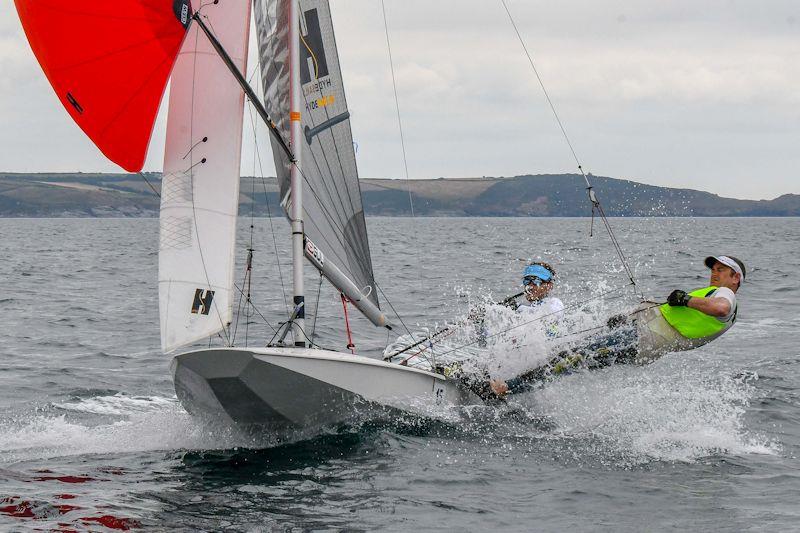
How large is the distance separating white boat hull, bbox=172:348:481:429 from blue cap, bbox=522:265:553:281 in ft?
6.00

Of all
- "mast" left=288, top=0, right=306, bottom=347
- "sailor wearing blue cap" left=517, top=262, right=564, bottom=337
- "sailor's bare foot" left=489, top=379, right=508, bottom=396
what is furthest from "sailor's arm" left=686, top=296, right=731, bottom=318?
"mast" left=288, top=0, right=306, bottom=347

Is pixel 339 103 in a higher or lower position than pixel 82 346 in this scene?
higher

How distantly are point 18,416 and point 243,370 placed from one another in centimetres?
347

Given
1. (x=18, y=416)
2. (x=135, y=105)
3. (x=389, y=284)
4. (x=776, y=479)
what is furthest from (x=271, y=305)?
(x=776, y=479)

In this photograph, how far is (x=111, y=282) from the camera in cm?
2734

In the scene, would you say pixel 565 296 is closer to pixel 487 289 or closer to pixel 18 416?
pixel 487 289

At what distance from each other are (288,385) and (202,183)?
1.87 meters

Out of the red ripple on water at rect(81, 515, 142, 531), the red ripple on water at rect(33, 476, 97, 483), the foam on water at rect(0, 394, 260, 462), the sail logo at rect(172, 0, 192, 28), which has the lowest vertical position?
the red ripple on water at rect(81, 515, 142, 531)

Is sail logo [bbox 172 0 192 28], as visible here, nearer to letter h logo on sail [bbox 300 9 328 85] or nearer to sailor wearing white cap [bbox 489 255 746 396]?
letter h logo on sail [bbox 300 9 328 85]

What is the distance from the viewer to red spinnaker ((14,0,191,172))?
7703 millimetres

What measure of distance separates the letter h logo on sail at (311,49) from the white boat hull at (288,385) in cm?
265

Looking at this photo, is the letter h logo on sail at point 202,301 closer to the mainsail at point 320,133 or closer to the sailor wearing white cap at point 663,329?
the mainsail at point 320,133

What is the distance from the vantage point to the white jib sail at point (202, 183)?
830 centimetres

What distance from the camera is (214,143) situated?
27.8ft
